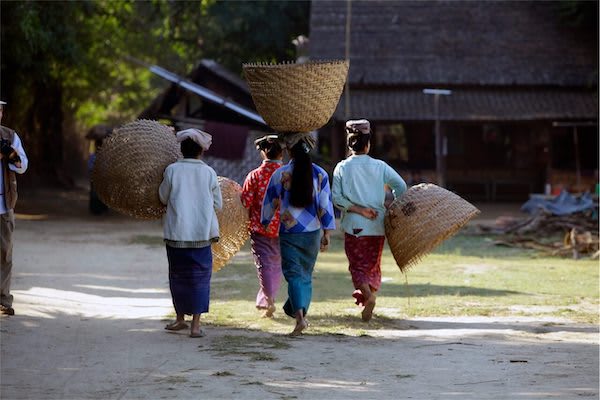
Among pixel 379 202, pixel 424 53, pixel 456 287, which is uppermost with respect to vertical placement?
pixel 424 53

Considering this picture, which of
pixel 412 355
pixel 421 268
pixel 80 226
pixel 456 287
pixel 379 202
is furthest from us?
pixel 80 226

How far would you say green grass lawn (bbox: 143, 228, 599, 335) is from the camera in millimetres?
9781

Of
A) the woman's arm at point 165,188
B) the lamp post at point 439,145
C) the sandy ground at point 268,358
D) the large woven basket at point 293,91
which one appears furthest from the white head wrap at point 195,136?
the lamp post at point 439,145

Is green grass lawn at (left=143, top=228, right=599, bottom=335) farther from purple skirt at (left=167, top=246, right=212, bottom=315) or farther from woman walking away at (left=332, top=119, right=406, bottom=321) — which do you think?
purple skirt at (left=167, top=246, right=212, bottom=315)

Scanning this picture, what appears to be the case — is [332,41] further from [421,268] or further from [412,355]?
[412,355]

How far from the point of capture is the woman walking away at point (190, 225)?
867 centimetres

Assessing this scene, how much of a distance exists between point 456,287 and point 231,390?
6192 mm

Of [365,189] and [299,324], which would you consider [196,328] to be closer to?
[299,324]

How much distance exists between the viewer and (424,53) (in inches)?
1131

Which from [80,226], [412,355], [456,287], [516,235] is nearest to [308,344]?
[412,355]

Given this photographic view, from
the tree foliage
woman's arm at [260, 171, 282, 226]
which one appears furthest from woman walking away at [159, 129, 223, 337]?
the tree foliage

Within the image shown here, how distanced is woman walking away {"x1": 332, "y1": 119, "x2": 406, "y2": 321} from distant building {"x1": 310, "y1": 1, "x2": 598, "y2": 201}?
1738 cm

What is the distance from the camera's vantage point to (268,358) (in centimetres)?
757

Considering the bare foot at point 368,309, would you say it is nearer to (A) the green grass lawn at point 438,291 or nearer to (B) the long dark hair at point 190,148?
(A) the green grass lawn at point 438,291
